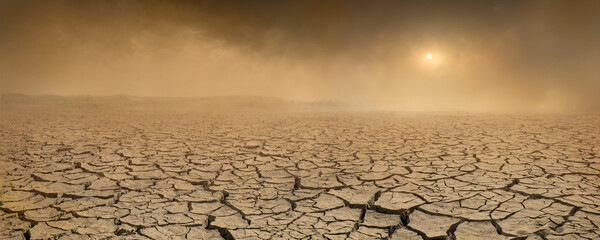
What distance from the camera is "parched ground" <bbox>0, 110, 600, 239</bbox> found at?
145 cm

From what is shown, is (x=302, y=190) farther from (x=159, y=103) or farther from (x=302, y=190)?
(x=159, y=103)

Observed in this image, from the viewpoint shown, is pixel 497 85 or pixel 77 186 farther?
pixel 497 85

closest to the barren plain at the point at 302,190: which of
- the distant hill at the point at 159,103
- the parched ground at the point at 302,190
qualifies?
the parched ground at the point at 302,190

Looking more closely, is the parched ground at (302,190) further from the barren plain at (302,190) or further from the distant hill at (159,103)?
the distant hill at (159,103)

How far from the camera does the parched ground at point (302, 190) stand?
145 cm

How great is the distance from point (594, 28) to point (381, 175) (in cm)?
1413

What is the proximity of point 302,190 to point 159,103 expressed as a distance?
14299 millimetres

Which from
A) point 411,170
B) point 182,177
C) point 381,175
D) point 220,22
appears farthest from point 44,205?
point 220,22

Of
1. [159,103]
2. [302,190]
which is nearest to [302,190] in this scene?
[302,190]

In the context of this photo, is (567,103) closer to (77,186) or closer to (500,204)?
(500,204)

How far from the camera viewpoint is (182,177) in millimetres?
2398

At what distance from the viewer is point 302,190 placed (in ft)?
6.79

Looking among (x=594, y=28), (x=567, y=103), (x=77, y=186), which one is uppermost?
(x=594, y=28)

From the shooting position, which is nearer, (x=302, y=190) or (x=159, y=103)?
(x=302, y=190)
